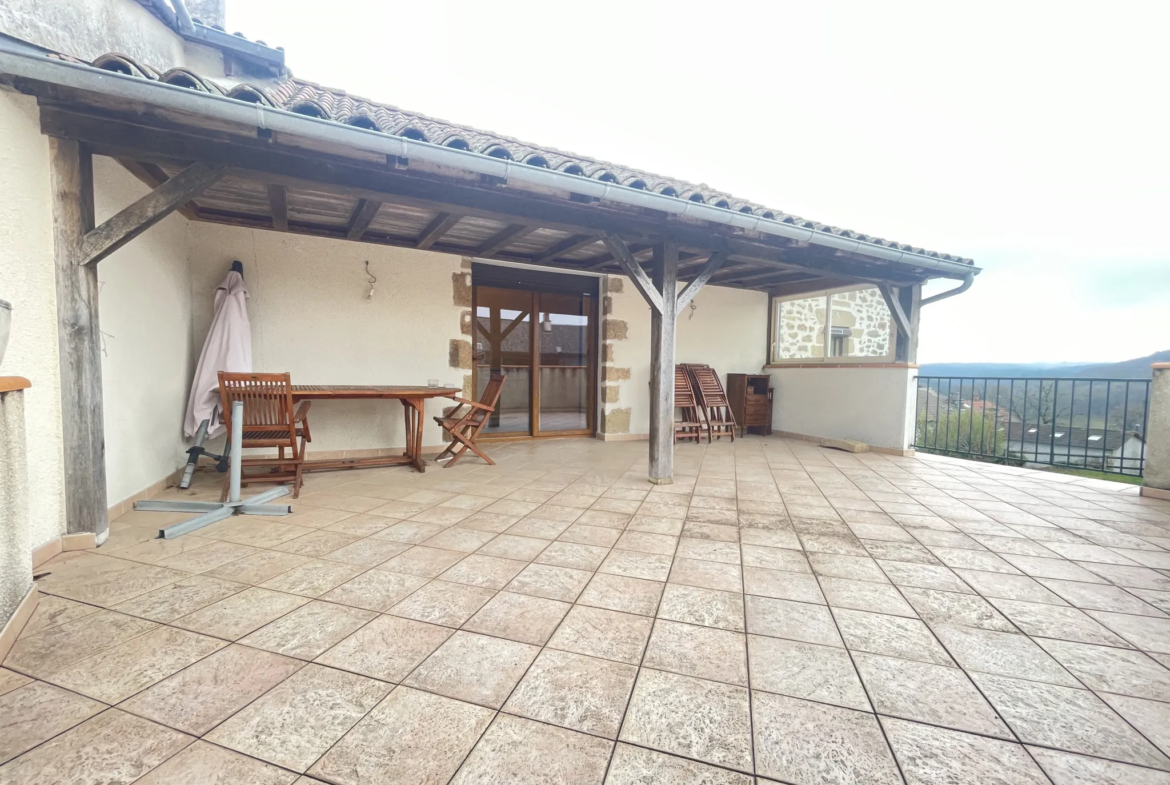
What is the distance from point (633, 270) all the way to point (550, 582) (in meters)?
2.35

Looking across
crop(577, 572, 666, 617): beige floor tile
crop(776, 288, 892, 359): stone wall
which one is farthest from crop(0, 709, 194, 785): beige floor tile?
crop(776, 288, 892, 359): stone wall

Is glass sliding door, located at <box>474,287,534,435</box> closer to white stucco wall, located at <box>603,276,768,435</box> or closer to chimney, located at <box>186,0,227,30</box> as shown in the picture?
white stucco wall, located at <box>603,276,768,435</box>

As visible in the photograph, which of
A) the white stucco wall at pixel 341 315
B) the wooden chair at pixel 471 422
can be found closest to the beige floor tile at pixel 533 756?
the wooden chair at pixel 471 422

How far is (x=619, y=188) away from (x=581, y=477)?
88.2 inches

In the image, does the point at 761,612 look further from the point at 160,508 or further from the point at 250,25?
the point at 250,25

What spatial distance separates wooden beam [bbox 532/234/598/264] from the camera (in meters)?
4.05

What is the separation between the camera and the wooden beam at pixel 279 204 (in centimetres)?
297

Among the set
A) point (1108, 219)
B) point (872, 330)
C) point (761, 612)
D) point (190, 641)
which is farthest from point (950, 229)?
point (190, 641)

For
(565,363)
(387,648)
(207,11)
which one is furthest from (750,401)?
(207,11)

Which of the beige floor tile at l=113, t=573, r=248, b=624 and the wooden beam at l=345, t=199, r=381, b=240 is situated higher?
the wooden beam at l=345, t=199, r=381, b=240

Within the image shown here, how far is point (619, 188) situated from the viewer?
102 inches

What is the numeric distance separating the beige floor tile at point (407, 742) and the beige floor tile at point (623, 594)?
0.65m

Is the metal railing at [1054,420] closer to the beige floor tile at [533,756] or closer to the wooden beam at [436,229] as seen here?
the beige floor tile at [533,756]

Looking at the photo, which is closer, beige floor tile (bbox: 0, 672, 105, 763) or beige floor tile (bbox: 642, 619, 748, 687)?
beige floor tile (bbox: 0, 672, 105, 763)
